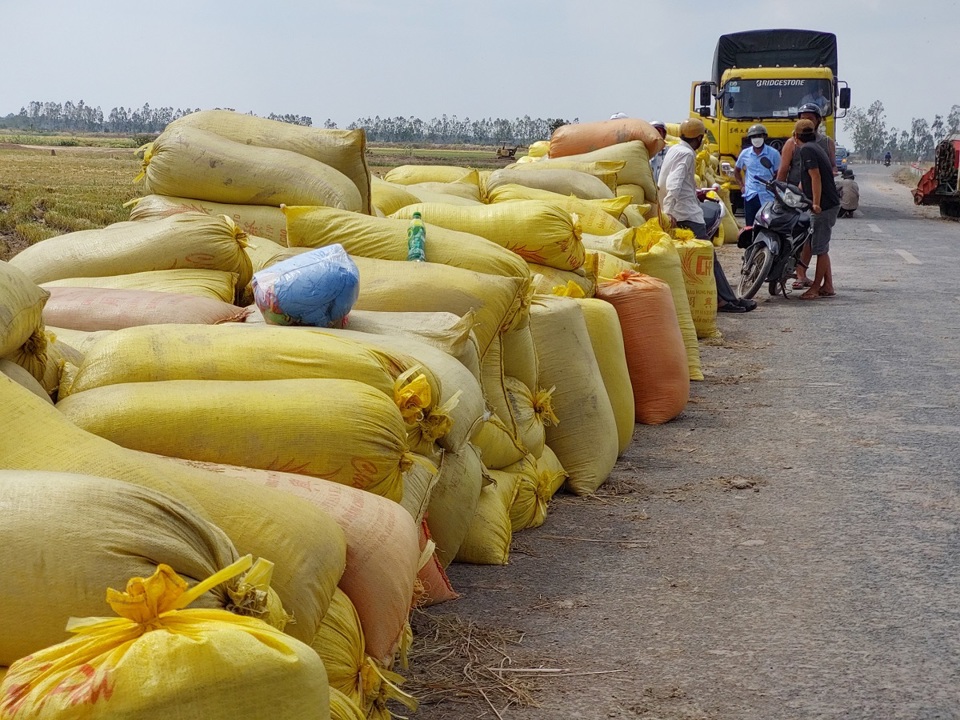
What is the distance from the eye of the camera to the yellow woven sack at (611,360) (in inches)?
190

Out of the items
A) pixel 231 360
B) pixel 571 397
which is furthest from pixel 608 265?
pixel 231 360

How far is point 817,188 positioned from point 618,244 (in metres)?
4.52

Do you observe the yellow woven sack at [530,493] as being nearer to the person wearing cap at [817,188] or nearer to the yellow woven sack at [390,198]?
the yellow woven sack at [390,198]

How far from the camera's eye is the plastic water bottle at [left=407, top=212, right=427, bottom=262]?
14.0 ft

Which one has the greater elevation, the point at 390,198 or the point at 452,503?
the point at 390,198

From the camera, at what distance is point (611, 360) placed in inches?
191

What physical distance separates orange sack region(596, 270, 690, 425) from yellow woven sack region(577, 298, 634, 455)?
1.46 feet

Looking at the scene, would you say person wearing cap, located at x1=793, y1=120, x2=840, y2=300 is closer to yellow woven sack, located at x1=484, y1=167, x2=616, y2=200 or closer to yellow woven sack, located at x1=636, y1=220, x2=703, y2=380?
yellow woven sack, located at x1=484, y1=167, x2=616, y2=200

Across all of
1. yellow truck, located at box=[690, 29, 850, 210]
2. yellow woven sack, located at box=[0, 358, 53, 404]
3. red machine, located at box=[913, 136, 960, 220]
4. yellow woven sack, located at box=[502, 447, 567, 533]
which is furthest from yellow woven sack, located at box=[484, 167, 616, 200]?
red machine, located at box=[913, 136, 960, 220]

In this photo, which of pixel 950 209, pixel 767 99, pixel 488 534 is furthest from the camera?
pixel 950 209

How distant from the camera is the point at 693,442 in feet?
16.9

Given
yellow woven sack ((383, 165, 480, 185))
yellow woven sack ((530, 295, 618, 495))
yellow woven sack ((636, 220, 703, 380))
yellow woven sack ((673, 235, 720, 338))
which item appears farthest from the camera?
yellow woven sack ((673, 235, 720, 338))

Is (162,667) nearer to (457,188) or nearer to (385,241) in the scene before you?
(385,241)

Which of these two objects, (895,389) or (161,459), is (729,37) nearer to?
(895,389)
